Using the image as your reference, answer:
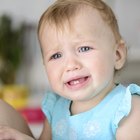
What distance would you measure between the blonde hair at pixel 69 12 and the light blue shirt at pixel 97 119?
0.50 ft

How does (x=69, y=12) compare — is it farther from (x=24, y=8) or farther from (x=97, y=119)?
(x=24, y=8)

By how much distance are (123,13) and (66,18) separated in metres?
2.46

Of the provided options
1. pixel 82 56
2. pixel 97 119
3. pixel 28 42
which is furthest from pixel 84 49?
pixel 28 42

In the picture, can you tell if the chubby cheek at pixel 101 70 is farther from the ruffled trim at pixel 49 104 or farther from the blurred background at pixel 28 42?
the blurred background at pixel 28 42

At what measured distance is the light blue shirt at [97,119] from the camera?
84cm

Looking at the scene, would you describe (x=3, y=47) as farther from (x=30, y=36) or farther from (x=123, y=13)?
(x=123, y=13)

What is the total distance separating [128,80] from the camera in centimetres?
309

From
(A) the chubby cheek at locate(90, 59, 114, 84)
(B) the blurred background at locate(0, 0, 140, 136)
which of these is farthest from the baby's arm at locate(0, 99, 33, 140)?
(B) the blurred background at locate(0, 0, 140, 136)

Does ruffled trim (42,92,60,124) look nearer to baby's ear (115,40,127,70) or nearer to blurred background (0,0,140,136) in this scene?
baby's ear (115,40,127,70)

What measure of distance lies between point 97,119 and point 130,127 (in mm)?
102

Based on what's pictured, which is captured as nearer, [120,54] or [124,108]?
[124,108]

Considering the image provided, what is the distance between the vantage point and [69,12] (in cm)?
90

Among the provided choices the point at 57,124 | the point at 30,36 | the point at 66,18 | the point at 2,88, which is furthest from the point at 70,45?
the point at 30,36

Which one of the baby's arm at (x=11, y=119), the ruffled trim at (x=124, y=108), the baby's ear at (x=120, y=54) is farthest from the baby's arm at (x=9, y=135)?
the baby's ear at (x=120, y=54)
